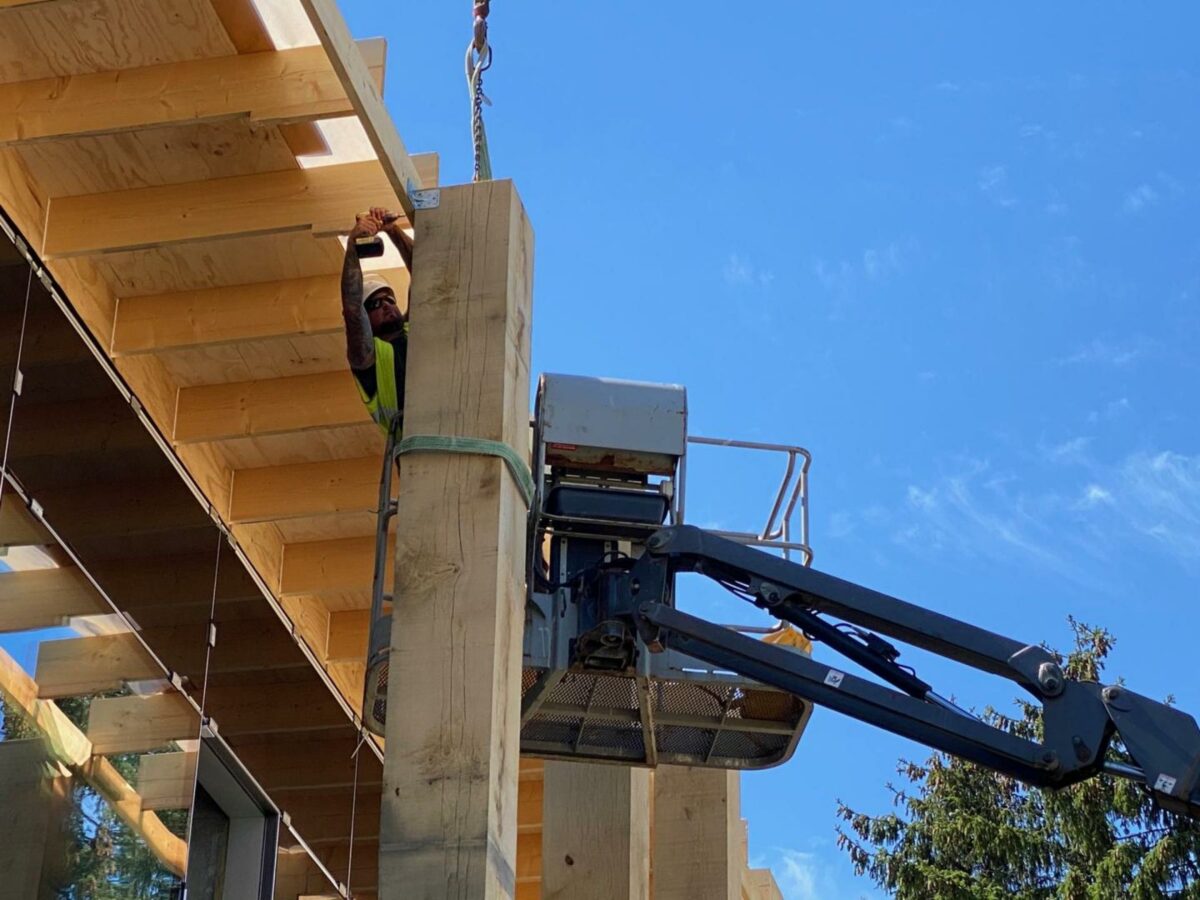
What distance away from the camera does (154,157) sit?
841cm

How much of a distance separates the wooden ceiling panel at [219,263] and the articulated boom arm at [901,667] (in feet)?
7.53

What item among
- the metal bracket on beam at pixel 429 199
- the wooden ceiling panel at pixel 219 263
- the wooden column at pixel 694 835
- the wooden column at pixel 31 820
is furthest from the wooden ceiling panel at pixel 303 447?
the metal bracket on beam at pixel 429 199

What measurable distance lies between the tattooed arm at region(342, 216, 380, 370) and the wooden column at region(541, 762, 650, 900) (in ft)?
9.27

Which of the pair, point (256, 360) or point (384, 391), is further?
point (256, 360)

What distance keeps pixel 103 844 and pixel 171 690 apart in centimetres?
121

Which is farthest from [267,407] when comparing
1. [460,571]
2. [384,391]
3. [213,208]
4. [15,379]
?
[460,571]

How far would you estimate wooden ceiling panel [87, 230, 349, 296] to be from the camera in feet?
29.1

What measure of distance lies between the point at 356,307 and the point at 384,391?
1.22ft

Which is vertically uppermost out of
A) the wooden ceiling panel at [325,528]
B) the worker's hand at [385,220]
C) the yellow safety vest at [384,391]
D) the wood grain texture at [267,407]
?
the wood grain texture at [267,407]

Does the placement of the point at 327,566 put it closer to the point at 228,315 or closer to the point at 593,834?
the point at 228,315

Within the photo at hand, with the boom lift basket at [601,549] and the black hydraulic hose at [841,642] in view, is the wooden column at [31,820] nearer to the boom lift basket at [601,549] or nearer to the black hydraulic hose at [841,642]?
the boom lift basket at [601,549]

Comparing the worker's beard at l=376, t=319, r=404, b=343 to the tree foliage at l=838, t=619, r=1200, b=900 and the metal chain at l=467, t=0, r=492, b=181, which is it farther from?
the tree foliage at l=838, t=619, r=1200, b=900

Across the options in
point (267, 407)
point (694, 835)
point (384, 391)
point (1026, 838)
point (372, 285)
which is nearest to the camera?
point (384, 391)

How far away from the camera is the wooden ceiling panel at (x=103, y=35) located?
7.71 meters
